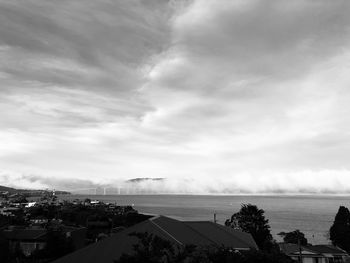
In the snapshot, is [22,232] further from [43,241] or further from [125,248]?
[125,248]

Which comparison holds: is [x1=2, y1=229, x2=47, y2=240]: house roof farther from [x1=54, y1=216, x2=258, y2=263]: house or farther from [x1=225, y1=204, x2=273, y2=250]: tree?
[x1=225, y1=204, x2=273, y2=250]: tree

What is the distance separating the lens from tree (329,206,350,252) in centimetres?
6259

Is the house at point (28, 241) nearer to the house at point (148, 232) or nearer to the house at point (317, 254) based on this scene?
the house at point (148, 232)

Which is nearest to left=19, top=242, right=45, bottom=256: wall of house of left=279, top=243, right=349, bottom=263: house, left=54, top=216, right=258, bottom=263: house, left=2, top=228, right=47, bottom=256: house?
left=2, top=228, right=47, bottom=256: house

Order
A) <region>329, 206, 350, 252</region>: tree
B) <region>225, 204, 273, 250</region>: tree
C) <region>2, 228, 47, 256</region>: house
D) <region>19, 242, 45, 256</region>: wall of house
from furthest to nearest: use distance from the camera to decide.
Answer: <region>225, 204, 273, 250</region>: tree
<region>329, 206, 350, 252</region>: tree
<region>19, 242, 45, 256</region>: wall of house
<region>2, 228, 47, 256</region>: house

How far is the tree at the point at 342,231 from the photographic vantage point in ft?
205

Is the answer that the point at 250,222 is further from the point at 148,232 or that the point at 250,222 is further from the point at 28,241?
the point at 148,232

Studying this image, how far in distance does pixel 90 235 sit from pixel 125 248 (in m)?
53.2

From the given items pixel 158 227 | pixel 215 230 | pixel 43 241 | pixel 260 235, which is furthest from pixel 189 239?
pixel 260 235

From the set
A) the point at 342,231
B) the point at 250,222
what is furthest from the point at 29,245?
the point at 342,231

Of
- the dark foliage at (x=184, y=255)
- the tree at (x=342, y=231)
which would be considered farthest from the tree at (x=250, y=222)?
the dark foliage at (x=184, y=255)

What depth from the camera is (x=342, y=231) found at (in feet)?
209

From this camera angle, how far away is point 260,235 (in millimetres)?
60781

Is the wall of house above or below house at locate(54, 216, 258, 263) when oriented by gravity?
below
